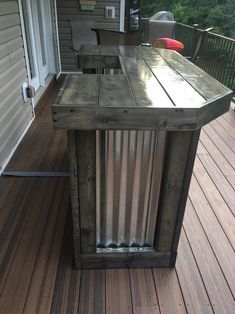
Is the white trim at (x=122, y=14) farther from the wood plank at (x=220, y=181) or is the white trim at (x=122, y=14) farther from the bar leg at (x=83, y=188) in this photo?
the bar leg at (x=83, y=188)

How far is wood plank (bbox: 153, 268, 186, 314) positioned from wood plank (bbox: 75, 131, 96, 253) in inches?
15.2

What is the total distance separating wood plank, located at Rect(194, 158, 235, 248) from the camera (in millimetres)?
1849

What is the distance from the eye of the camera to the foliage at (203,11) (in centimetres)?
1166

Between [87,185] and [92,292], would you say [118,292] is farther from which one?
[87,185]

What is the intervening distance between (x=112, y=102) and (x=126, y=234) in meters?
→ 0.77

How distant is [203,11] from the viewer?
12.4 m

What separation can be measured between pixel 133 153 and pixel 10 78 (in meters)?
1.81

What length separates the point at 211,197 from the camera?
7.03 feet

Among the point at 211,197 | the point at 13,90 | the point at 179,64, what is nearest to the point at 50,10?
the point at 13,90

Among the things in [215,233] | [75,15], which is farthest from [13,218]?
[75,15]

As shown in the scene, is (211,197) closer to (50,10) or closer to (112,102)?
(112,102)

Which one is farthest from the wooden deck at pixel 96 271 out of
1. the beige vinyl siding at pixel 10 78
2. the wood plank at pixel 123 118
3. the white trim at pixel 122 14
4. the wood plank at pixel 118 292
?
the white trim at pixel 122 14

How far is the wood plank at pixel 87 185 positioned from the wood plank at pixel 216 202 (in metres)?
0.93

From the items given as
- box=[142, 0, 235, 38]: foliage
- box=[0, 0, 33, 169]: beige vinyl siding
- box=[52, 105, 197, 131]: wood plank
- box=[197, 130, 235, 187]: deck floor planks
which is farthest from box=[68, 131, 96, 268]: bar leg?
box=[142, 0, 235, 38]: foliage
